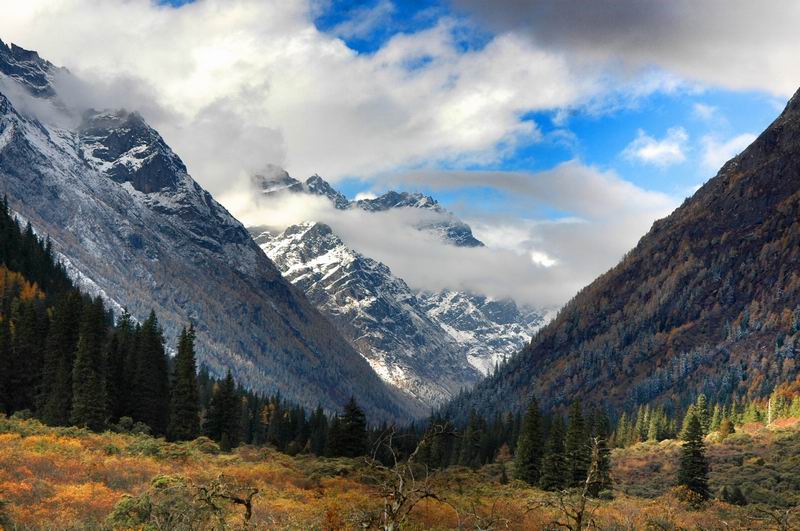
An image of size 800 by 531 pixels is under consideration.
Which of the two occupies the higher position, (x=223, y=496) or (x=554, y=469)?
(x=223, y=496)

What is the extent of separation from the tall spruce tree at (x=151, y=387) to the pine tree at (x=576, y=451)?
1767 inches

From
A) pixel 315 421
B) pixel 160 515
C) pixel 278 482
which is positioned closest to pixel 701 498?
pixel 278 482

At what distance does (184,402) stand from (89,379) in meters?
12.9

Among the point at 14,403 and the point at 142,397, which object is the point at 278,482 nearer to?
the point at 142,397

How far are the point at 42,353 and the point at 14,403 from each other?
592cm

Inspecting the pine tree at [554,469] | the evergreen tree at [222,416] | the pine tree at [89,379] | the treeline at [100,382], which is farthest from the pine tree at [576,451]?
the pine tree at [89,379]

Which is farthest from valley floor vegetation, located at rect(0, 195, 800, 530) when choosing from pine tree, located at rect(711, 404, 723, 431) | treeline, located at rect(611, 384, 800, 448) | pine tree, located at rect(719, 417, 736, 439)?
pine tree, located at rect(711, 404, 723, 431)

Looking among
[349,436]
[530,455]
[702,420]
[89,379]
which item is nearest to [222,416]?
[349,436]

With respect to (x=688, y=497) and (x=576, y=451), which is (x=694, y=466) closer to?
(x=688, y=497)

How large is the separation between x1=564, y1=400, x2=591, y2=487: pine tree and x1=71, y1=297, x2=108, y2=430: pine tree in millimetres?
45882

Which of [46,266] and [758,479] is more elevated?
[46,266]

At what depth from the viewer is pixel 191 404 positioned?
80.9 m

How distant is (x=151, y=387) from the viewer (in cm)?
8206

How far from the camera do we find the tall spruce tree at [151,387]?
3179 inches
